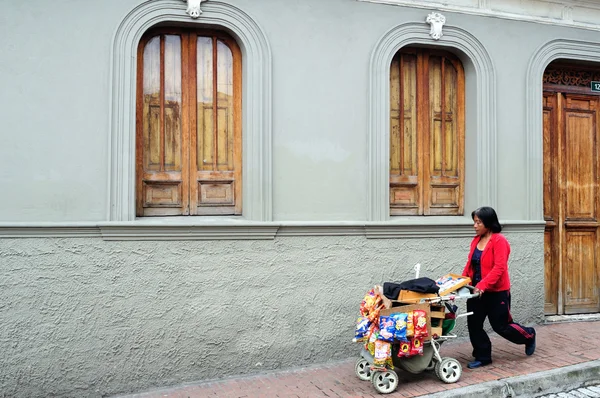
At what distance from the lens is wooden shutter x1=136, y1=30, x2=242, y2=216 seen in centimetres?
614

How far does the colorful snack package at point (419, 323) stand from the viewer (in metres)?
5.08

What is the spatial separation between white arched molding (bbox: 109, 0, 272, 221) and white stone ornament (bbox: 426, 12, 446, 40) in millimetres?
2202

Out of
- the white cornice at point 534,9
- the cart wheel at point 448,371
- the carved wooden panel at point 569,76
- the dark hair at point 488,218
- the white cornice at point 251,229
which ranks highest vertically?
the white cornice at point 534,9

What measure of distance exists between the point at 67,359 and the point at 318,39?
4.52m

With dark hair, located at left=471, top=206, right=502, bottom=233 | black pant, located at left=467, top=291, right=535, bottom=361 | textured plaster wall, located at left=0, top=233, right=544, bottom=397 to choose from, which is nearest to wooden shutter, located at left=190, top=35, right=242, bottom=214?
textured plaster wall, located at left=0, top=233, right=544, bottom=397

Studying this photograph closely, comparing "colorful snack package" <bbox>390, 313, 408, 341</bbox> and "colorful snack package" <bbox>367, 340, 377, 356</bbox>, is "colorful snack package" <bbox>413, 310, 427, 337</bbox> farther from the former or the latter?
"colorful snack package" <bbox>367, 340, 377, 356</bbox>

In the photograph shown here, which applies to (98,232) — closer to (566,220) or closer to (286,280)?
(286,280)

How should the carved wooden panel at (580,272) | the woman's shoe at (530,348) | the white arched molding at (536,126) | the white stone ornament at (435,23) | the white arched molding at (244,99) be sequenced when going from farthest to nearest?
the carved wooden panel at (580,272)
the white arched molding at (536,126)
the white stone ornament at (435,23)
the woman's shoe at (530,348)
the white arched molding at (244,99)

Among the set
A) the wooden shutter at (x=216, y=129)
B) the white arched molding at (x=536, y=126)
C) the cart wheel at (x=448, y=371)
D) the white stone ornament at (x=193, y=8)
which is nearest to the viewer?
the cart wheel at (x=448, y=371)

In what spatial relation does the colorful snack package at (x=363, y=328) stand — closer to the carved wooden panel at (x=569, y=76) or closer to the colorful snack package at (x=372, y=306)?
the colorful snack package at (x=372, y=306)

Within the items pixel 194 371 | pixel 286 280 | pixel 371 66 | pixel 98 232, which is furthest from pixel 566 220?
pixel 98 232

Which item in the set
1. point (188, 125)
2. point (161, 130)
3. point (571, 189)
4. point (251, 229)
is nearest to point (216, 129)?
point (188, 125)

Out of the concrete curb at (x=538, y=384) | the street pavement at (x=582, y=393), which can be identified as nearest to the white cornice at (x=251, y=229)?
the concrete curb at (x=538, y=384)

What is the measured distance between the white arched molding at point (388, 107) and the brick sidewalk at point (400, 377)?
1875 millimetres
